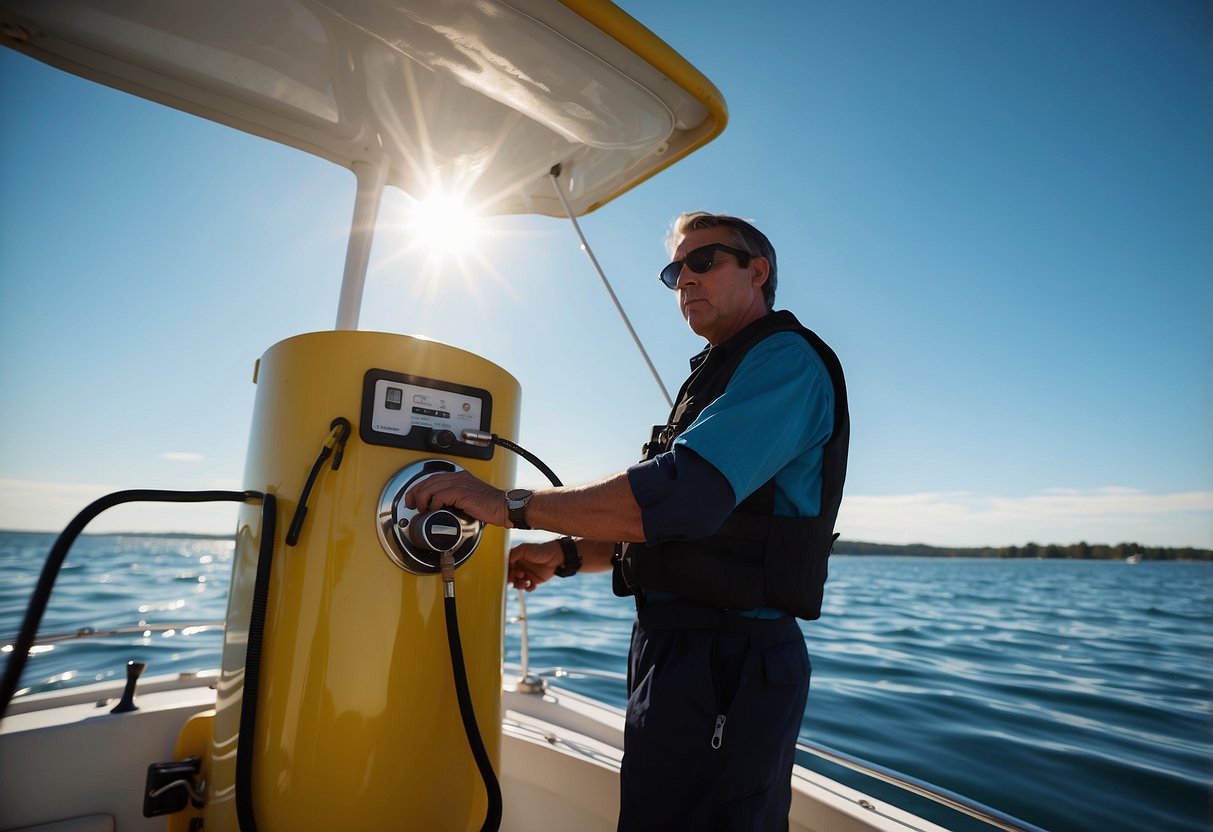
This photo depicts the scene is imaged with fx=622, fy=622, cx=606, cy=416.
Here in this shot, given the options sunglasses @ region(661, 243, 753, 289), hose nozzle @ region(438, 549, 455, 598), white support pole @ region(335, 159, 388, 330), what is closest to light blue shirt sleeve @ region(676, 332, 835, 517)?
sunglasses @ region(661, 243, 753, 289)

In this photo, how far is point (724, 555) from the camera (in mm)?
1301

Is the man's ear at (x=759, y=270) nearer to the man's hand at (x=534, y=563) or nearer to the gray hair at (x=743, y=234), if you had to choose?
the gray hair at (x=743, y=234)

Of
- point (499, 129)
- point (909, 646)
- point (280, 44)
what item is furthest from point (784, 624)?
point (909, 646)

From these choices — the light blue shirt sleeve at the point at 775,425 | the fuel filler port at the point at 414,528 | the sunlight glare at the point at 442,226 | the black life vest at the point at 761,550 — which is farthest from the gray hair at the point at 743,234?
the fuel filler port at the point at 414,528

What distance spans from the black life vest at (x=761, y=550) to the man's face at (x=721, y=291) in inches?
8.8

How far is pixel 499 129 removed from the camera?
171 cm

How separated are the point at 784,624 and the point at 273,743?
3.32 feet

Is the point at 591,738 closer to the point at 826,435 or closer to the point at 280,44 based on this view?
the point at 826,435

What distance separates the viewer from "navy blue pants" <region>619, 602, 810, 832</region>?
1190 mm

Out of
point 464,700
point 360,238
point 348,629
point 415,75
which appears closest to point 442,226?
point 360,238

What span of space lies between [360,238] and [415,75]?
0.52 meters

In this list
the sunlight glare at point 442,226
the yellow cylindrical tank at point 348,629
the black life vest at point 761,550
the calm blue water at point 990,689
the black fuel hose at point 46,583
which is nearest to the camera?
the black fuel hose at point 46,583

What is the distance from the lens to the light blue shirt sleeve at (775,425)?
44.2 inches

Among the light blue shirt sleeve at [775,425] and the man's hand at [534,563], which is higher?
the light blue shirt sleeve at [775,425]
